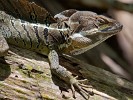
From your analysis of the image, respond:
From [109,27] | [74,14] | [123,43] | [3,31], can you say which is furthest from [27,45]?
[123,43]

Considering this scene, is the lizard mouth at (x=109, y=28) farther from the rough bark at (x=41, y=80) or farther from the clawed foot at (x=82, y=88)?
the clawed foot at (x=82, y=88)

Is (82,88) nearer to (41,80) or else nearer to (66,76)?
(66,76)

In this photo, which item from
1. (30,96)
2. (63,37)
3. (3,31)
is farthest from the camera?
(63,37)

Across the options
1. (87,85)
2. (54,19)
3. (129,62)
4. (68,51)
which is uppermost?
(54,19)

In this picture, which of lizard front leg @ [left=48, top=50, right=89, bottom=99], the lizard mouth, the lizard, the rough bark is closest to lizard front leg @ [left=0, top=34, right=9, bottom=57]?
the rough bark

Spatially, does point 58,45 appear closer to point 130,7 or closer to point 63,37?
point 63,37

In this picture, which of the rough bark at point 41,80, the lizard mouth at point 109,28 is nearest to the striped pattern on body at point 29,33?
the rough bark at point 41,80

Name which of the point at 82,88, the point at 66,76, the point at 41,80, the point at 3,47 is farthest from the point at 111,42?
the point at 3,47
